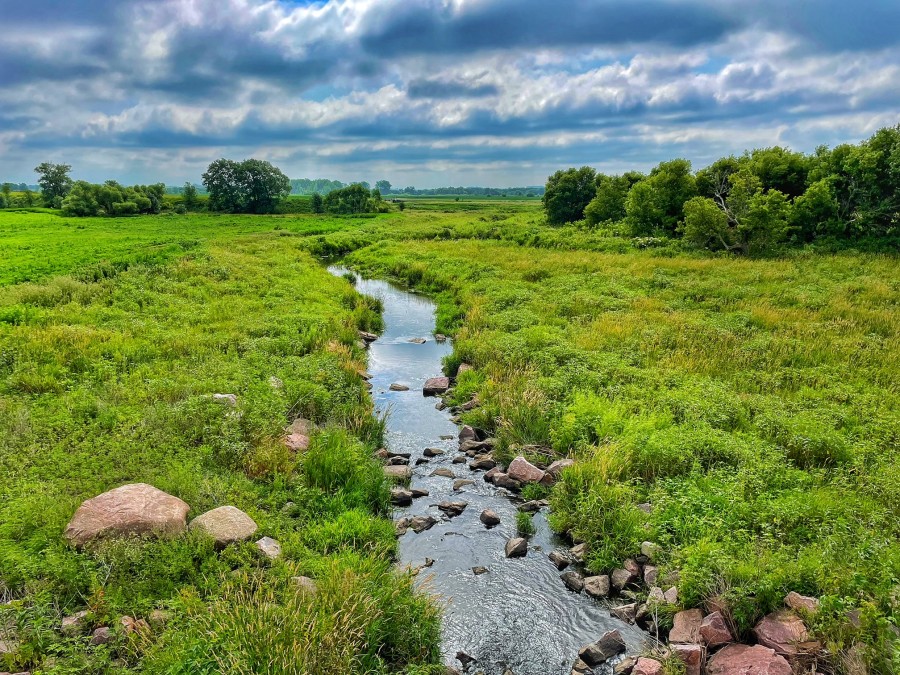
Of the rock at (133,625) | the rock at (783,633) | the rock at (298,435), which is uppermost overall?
the rock at (298,435)

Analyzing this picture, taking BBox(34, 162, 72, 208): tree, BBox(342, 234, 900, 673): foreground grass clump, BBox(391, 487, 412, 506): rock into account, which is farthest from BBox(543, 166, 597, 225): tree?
BBox(34, 162, 72, 208): tree

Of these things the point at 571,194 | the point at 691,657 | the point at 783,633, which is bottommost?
the point at 691,657

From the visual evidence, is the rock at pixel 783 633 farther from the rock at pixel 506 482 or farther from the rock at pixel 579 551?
the rock at pixel 506 482

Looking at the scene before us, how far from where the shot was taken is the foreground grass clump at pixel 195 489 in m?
5.67

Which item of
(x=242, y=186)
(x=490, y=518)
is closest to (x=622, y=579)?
(x=490, y=518)

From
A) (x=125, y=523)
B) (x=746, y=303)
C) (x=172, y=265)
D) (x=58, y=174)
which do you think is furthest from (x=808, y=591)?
(x=58, y=174)

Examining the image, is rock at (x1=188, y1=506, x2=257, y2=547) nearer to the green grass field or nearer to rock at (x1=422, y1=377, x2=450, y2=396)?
the green grass field

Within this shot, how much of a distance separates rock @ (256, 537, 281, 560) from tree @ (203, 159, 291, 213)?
115 m

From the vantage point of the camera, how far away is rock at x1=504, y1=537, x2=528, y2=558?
347 inches

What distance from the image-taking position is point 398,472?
1130 centimetres

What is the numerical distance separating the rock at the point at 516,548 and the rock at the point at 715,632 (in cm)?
313

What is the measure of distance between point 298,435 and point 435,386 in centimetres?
631

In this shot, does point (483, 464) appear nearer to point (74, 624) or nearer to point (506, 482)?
point (506, 482)

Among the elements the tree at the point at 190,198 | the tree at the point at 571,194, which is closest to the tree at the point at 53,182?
the tree at the point at 190,198
